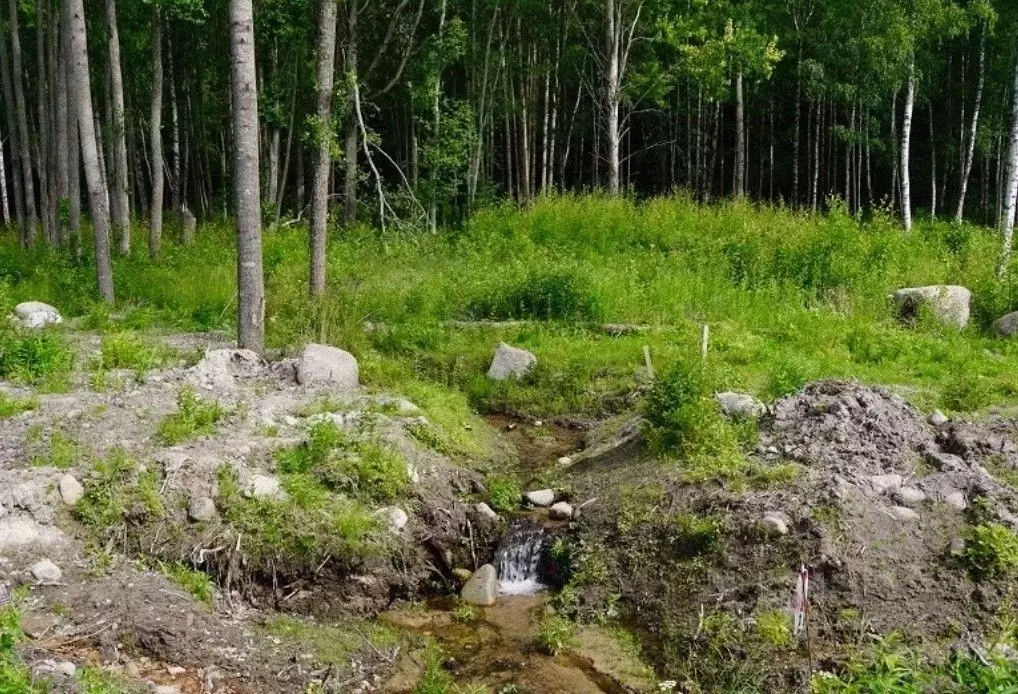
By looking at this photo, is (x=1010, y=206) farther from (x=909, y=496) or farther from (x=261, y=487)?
(x=261, y=487)

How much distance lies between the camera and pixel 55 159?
59.9ft

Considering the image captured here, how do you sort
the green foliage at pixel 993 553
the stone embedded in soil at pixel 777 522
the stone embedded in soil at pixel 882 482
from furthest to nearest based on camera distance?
the stone embedded in soil at pixel 882 482, the stone embedded in soil at pixel 777 522, the green foliage at pixel 993 553

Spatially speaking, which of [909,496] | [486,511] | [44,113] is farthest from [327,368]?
[44,113]

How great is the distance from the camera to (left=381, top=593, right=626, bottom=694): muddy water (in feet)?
19.4

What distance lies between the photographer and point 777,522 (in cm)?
654

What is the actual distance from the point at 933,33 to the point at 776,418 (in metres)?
21.0

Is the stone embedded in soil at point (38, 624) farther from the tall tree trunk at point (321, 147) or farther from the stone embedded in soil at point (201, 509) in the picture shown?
the tall tree trunk at point (321, 147)

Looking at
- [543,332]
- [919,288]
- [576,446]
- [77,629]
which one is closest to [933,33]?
[919,288]

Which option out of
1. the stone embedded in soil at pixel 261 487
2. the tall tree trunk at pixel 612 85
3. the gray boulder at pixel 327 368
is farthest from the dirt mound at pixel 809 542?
the tall tree trunk at pixel 612 85

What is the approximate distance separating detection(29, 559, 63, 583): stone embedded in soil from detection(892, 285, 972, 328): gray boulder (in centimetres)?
1110

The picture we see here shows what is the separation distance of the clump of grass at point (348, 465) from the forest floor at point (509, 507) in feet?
0.08

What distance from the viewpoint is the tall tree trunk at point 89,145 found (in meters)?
12.5

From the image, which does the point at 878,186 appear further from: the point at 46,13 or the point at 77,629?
the point at 77,629

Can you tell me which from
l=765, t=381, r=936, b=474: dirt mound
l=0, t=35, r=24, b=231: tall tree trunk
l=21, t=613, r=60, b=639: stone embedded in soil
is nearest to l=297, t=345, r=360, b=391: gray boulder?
l=21, t=613, r=60, b=639: stone embedded in soil
